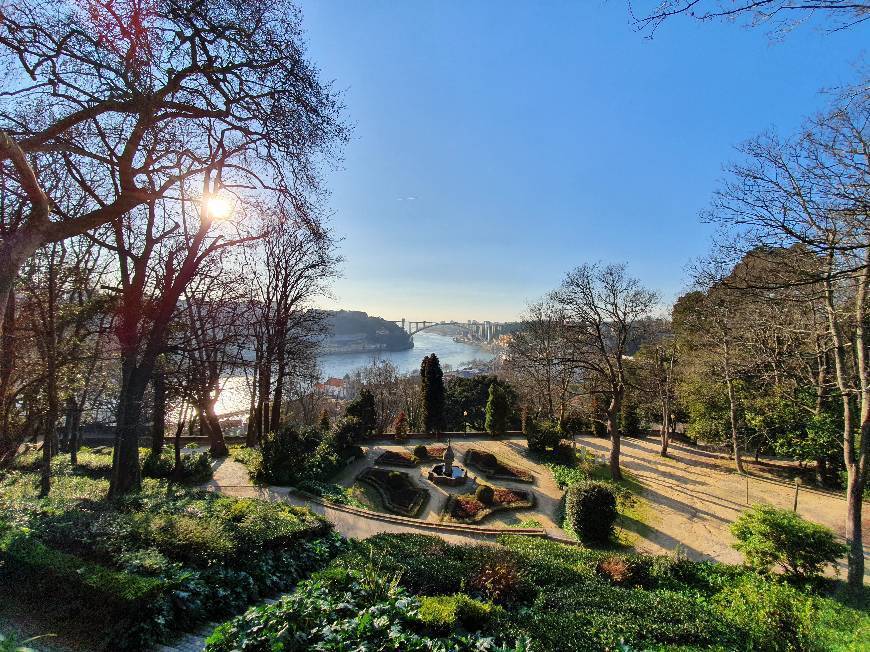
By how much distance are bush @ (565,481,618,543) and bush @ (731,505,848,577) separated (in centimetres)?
291

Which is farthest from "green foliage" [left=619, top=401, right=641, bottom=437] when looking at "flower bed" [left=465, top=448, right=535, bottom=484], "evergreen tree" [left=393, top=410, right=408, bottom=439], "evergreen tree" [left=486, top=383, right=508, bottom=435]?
"evergreen tree" [left=393, top=410, right=408, bottom=439]

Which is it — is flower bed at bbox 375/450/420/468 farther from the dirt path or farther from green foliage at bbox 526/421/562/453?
the dirt path

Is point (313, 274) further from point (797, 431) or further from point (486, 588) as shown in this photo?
point (797, 431)

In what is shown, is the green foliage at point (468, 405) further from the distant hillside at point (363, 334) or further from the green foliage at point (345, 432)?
the distant hillside at point (363, 334)

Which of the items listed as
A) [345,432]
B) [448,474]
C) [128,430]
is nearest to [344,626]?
[128,430]

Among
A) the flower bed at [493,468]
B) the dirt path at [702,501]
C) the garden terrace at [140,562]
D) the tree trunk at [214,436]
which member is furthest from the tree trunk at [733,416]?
the tree trunk at [214,436]

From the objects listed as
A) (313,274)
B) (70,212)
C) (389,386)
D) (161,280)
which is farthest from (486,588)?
(389,386)

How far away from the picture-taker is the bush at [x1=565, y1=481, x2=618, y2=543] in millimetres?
10305

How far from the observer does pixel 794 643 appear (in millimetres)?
4602

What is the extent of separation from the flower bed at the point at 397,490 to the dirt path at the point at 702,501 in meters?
6.66

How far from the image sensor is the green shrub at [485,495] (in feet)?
43.1

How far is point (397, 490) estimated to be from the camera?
14211 mm

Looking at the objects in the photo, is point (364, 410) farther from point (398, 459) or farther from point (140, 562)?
point (140, 562)

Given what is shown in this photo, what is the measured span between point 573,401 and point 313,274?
17.7 metres
